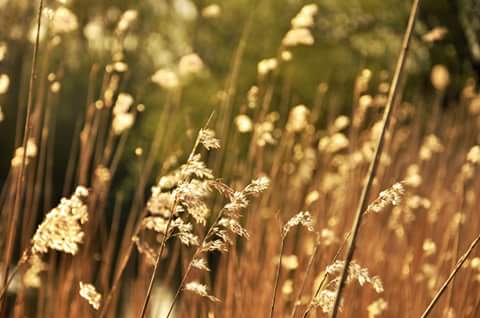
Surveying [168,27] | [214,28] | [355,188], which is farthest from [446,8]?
[355,188]

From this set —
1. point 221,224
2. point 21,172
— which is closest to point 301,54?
point 21,172

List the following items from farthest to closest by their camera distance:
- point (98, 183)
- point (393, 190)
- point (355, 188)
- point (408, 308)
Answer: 1. point (355, 188)
2. point (98, 183)
3. point (408, 308)
4. point (393, 190)

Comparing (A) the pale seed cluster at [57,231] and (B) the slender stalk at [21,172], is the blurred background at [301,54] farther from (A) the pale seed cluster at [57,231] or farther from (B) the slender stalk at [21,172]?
(A) the pale seed cluster at [57,231]

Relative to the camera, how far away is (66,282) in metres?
2.00

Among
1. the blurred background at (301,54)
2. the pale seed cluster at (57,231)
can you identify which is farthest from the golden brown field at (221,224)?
the blurred background at (301,54)

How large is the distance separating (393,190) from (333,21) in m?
7.95

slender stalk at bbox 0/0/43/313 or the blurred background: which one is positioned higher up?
the blurred background

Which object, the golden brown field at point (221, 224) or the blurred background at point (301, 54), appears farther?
the blurred background at point (301, 54)

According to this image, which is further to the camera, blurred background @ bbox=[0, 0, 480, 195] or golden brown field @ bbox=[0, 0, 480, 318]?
blurred background @ bbox=[0, 0, 480, 195]

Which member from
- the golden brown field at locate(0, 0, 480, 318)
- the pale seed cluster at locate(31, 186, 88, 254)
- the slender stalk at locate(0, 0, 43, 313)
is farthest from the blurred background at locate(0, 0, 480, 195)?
the pale seed cluster at locate(31, 186, 88, 254)

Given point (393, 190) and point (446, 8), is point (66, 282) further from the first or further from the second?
point (446, 8)

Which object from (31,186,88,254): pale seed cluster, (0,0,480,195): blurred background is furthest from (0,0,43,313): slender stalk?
(0,0,480,195): blurred background

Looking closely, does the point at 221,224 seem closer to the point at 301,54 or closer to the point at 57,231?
the point at 57,231

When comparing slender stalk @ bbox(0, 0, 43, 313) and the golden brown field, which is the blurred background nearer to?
the golden brown field
